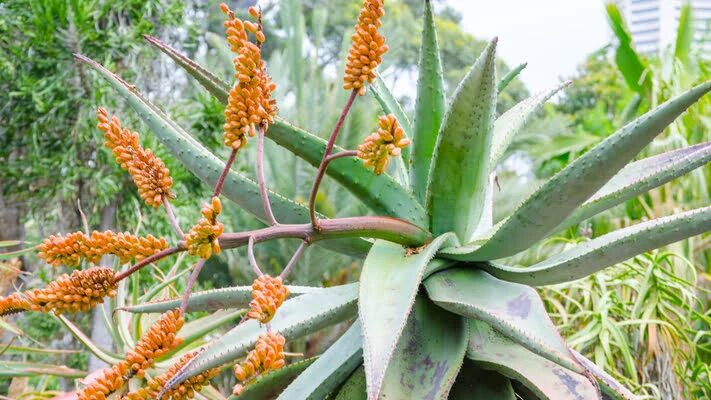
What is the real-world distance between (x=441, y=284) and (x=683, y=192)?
13.1 feet

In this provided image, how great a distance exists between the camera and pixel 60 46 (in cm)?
417

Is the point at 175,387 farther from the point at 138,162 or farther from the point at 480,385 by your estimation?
the point at 480,385

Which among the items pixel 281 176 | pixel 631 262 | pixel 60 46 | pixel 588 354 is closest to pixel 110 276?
pixel 588 354

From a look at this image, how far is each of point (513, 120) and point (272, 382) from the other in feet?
2.31

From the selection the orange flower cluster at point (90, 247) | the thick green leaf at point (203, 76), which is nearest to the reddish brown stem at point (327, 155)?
the orange flower cluster at point (90, 247)

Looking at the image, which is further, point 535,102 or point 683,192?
point 683,192

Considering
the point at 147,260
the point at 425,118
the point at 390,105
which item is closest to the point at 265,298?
the point at 147,260

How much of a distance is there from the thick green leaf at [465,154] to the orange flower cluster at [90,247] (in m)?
0.48

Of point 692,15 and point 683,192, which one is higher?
point 692,15

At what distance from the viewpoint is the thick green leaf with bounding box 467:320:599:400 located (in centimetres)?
105

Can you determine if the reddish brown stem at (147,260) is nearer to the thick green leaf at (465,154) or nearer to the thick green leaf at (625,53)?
the thick green leaf at (465,154)

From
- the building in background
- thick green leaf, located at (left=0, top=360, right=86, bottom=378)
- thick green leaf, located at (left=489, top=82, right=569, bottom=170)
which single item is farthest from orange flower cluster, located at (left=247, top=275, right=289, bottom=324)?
the building in background

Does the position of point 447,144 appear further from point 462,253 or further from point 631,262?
point 631,262

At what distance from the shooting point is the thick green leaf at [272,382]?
1309mm
